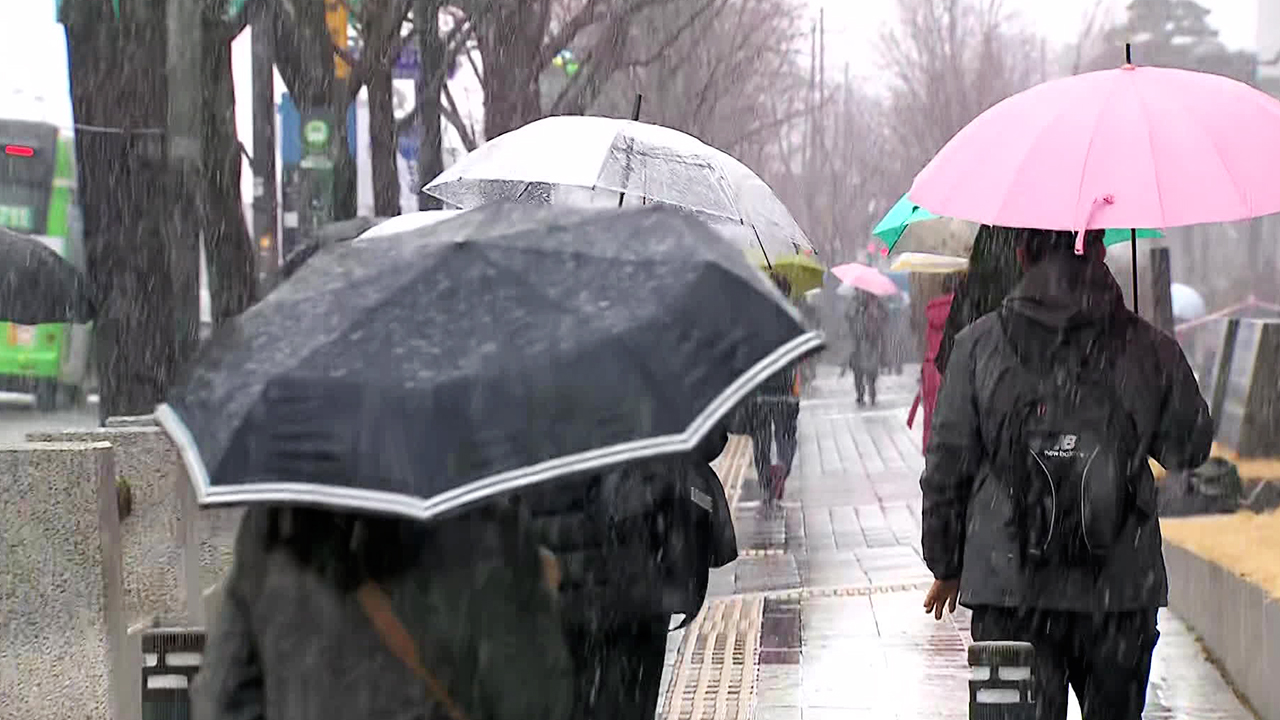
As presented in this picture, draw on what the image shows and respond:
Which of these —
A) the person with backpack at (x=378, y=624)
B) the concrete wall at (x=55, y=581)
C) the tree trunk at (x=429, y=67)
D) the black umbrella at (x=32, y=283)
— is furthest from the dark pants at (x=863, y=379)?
the person with backpack at (x=378, y=624)

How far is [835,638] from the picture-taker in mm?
8008

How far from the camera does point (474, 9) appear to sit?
581 inches

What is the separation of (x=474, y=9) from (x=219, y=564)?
8571mm

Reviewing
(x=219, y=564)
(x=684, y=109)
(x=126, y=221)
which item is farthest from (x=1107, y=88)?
(x=684, y=109)

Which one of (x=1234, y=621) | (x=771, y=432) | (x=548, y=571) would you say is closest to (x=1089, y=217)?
(x=548, y=571)

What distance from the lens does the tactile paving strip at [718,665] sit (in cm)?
667

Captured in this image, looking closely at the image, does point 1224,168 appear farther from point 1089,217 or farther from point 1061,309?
point 1061,309

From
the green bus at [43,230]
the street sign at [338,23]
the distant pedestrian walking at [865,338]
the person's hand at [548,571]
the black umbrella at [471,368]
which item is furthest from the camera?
the distant pedestrian walking at [865,338]

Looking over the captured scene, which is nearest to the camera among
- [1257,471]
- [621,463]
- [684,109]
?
[621,463]

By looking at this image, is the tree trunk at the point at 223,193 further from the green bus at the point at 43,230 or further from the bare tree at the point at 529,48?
the green bus at the point at 43,230

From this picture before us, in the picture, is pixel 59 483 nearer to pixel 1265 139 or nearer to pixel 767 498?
pixel 1265 139

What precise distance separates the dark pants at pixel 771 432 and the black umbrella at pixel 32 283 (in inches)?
255

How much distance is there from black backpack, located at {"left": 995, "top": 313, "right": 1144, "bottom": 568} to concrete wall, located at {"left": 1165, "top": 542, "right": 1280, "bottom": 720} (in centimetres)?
237

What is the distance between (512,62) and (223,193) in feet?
25.0
